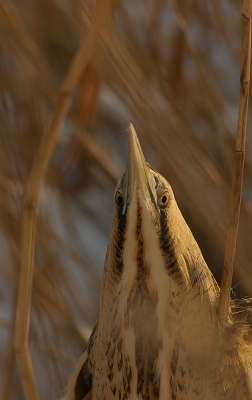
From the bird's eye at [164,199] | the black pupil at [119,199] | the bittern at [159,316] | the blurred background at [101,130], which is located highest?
the blurred background at [101,130]

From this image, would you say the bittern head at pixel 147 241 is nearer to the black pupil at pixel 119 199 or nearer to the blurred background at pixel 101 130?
the black pupil at pixel 119 199

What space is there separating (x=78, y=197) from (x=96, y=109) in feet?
0.74

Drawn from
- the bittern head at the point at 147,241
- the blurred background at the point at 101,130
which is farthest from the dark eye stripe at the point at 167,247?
the blurred background at the point at 101,130

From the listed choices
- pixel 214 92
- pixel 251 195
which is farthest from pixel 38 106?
pixel 251 195

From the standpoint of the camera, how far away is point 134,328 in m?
0.97

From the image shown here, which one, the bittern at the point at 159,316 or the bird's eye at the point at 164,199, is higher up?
the bird's eye at the point at 164,199

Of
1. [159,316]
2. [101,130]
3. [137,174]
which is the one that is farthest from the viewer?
[101,130]

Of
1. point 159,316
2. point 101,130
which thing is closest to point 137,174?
point 159,316

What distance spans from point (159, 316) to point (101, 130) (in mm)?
588

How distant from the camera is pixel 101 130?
1442 mm

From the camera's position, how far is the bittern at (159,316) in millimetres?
889

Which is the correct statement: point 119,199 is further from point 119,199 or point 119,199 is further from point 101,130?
point 101,130

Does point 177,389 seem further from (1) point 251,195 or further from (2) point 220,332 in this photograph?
(1) point 251,195

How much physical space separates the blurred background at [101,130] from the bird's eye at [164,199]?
0.33 m
